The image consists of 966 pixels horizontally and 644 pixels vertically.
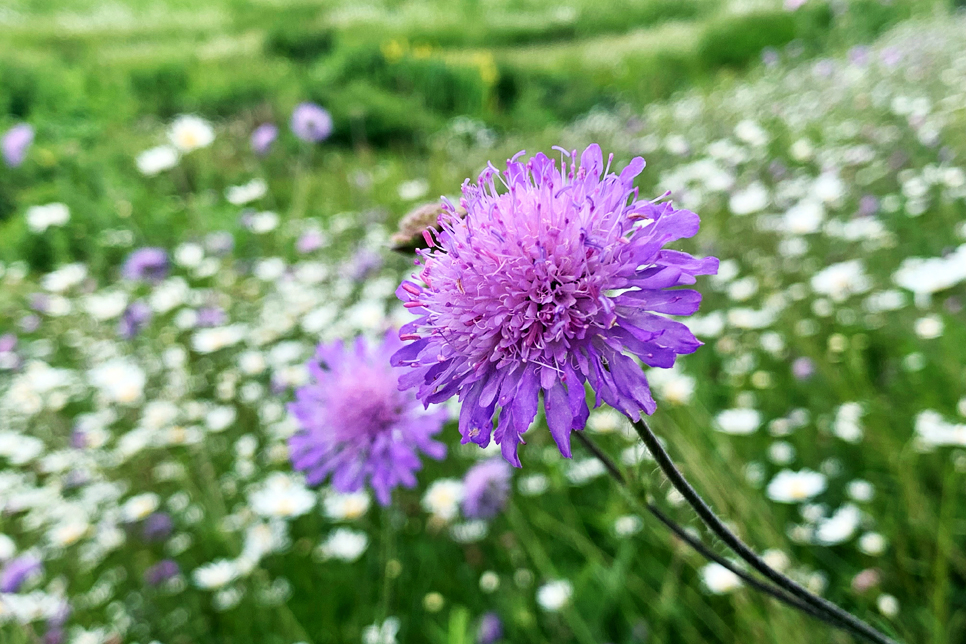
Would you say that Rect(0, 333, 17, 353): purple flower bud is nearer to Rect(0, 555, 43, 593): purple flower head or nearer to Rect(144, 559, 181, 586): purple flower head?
Rect(0, 555, 43, 593): purple flower head

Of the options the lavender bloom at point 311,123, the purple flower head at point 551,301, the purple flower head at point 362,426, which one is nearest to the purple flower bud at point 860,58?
the lavender bloom at point 311,123

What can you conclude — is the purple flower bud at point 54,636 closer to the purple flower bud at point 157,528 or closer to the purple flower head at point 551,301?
the purple flower bud at point 157,528

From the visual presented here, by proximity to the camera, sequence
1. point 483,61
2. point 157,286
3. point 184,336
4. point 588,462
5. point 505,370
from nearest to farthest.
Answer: point 505,370
point 588,462
point 184,336
point 157,286
point 483,61

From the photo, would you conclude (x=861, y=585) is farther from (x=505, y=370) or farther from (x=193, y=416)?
(x=193, y=416)

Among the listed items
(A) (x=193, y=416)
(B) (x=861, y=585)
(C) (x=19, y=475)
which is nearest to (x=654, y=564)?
(B) (x=861, y=585)

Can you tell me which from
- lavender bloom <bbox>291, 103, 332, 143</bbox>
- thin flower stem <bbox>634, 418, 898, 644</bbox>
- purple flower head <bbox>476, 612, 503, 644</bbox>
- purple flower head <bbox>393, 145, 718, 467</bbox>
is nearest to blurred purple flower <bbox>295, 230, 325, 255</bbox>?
lavender bloom <bbox>291, 103, 332, 143</bbox>

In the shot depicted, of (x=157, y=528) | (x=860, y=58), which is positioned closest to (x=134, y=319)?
(x=157, y=528)

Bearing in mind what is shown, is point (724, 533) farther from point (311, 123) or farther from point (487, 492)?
point (311, 123)
